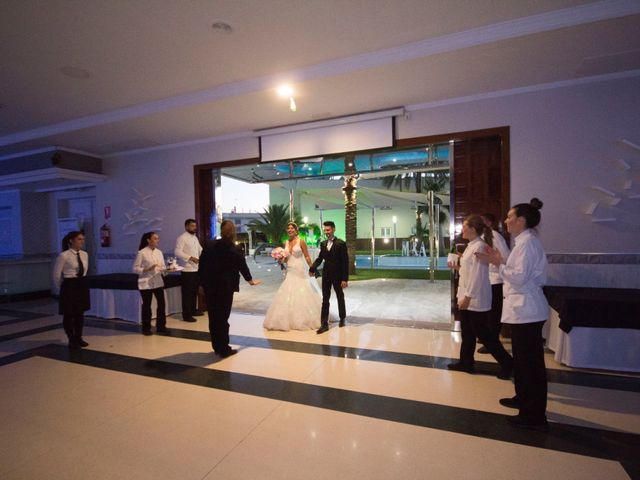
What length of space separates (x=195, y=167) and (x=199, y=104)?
6.87 feet

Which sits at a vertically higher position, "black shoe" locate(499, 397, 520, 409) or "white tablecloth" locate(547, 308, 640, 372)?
"white tablecloth" locate(547, 308, 640, 372)

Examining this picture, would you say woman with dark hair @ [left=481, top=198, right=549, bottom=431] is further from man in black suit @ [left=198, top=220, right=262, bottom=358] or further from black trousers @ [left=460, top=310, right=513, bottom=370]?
man in black suit @ [left=198, top=220, right=262, bottom=358]

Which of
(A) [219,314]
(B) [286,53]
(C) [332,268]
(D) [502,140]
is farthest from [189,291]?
(D) [502,140]

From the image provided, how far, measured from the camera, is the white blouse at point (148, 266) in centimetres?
499

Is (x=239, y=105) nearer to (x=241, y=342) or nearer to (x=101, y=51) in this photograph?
(x=101, y=51)

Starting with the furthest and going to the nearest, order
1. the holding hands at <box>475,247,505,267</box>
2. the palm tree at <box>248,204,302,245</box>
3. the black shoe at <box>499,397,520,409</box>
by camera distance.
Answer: the palm tree at <box>248,204,302,245</box>
the black shoe at <box>499,397,520,409</box>
the holding hands at <box>475,247,505,267</box>

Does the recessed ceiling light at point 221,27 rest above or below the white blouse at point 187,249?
above

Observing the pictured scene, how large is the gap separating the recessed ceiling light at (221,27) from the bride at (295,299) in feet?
8.73

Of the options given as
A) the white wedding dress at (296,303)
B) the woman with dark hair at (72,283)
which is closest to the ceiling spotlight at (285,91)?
the white wedding dress at (296,303)

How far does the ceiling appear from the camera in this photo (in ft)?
9.93

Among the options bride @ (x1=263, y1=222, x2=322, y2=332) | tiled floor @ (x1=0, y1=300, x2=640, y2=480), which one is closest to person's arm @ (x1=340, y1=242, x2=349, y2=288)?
bride @ (x1=263, y1=222, x2=322, y2=332)

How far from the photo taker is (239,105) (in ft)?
16.2

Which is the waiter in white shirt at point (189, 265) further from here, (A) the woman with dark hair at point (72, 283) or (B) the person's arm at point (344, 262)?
(B) the person's arm at point (344, 262)

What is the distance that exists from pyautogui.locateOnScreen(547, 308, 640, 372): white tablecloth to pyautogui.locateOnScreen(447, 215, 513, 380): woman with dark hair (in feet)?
2.65
